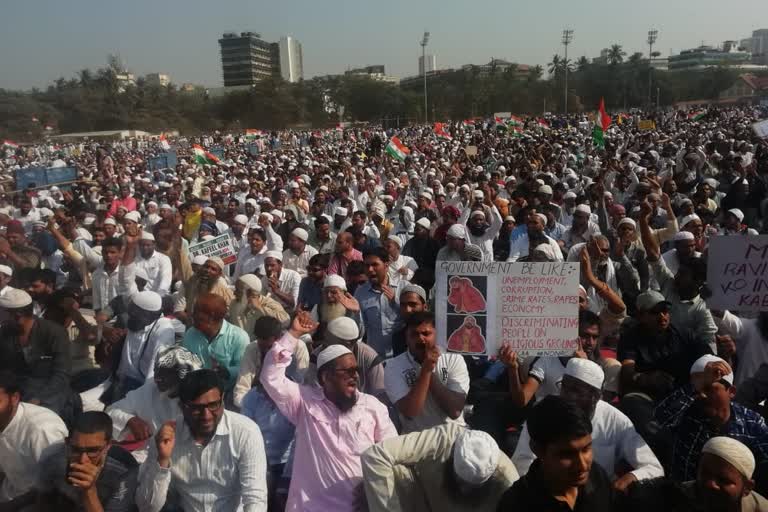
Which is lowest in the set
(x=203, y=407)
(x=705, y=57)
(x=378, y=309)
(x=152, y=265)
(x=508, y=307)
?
(x=378, y=309)

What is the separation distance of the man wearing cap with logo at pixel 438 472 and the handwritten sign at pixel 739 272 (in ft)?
6.54

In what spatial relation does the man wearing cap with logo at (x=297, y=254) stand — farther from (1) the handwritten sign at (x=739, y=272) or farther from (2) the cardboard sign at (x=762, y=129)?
(2) the cardboard sign at (x=762, y=129)

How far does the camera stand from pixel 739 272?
3621 millimetres

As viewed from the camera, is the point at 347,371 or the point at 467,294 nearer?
the point at 347,371

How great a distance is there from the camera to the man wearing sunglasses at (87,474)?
2.51 m

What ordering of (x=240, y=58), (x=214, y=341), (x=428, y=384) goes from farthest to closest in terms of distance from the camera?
(x=240, y=58) < (x=214, y=341) < (x=428, y=384)

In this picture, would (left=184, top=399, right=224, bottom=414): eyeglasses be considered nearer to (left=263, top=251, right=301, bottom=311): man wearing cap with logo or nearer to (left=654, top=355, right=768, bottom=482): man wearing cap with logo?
(left=654, top=355, right=768, bottom=482): man wearing cap with logo

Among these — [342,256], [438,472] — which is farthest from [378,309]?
[438,472]

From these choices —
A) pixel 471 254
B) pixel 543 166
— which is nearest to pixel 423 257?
pixel 471 254

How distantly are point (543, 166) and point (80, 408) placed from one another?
12.5m

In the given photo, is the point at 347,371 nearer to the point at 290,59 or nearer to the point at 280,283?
the point at 280,283

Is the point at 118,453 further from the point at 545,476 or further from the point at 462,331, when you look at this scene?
the point at 545,476

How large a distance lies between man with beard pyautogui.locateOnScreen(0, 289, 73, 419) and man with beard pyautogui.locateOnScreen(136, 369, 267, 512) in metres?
1.31

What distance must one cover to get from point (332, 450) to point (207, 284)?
277cm
